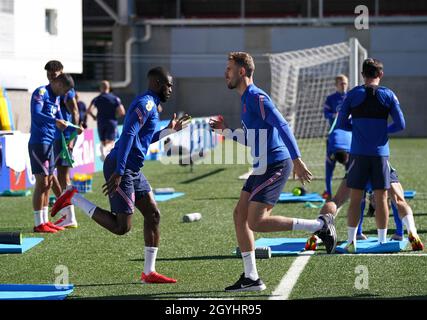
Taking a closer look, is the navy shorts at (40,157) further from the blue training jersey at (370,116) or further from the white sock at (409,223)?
the white sock at (409,223)

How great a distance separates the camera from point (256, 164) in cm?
823

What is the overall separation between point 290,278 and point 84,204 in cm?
197

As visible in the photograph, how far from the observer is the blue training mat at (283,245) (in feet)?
33.5

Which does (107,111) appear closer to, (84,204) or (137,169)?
(84,204)

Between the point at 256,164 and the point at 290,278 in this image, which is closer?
the point at 256,164

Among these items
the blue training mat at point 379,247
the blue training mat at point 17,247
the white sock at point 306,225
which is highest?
the white sock at point 306,225

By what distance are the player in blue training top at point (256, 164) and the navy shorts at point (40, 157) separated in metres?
4.47

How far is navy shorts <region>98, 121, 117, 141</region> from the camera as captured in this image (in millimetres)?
21328

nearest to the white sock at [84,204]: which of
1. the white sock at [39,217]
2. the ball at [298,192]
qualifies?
the white sock at [39,217]

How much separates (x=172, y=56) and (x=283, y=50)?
450 cm

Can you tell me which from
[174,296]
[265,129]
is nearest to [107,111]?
[265,129]
